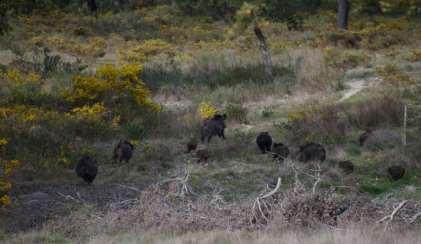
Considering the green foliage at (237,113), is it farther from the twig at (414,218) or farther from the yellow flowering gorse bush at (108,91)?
the twig at (414,218)

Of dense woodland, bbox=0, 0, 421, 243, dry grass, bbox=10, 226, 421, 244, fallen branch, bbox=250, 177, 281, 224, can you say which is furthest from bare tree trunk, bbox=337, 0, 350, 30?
dry grass, bbox=10, 226, 421, 244

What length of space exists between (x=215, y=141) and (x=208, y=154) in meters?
1.17

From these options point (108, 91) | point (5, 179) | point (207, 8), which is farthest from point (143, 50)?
point (5, 179)

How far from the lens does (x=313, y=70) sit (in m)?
20.1

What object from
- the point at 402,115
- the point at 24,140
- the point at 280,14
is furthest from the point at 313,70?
the point at 24,140

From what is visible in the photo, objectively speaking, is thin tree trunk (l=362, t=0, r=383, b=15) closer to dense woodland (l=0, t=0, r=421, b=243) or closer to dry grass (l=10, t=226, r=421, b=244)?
dense woodland (l=0, t=0, r=421, b=243)

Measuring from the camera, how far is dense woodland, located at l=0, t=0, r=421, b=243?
9.09 m

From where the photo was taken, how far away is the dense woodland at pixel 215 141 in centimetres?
909

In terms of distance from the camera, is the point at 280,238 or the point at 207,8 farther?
the point at 207,8

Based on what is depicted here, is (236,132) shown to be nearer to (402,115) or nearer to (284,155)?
(284,155)

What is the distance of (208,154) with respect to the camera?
13188mm

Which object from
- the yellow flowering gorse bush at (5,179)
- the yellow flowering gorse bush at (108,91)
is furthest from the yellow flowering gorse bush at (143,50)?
the yellow flowering gorse bush at (5,179)

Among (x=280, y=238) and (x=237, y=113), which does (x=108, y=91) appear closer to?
(x=237, y=113)

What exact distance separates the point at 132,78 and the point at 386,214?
9.05 m
